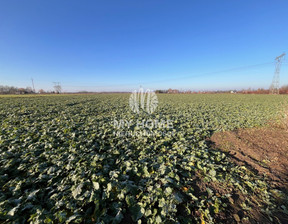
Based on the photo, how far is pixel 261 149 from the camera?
5594 millimetres

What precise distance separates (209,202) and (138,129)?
513cm

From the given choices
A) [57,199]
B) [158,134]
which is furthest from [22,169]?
[158,134]

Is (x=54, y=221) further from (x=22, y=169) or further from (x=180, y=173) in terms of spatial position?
(x=180, y=173)

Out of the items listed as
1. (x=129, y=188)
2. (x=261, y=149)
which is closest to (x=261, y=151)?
(x=261, y=149)

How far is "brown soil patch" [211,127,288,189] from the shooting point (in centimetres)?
408

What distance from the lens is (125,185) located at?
3.08 metres

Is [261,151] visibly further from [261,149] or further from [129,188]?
[129,188]

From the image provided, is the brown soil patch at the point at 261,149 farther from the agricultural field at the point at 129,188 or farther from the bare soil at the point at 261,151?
A: the agricultural field at the point at 129,188

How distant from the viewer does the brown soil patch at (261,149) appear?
4.08 m

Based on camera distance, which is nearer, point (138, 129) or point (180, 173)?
point (180, 173)

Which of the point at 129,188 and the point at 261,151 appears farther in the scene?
the point at 261,151

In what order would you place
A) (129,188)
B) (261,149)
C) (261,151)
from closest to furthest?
1. (129,188)
2. (261,151)
3. (261,149)

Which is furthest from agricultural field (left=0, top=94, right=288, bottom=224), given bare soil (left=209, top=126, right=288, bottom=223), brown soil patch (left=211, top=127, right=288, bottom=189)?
brown soil patch (left=211, top=127, right=288, bottom=189)

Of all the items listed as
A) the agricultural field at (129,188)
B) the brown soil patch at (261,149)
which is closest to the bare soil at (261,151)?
the brown soil patch at (261,149)
